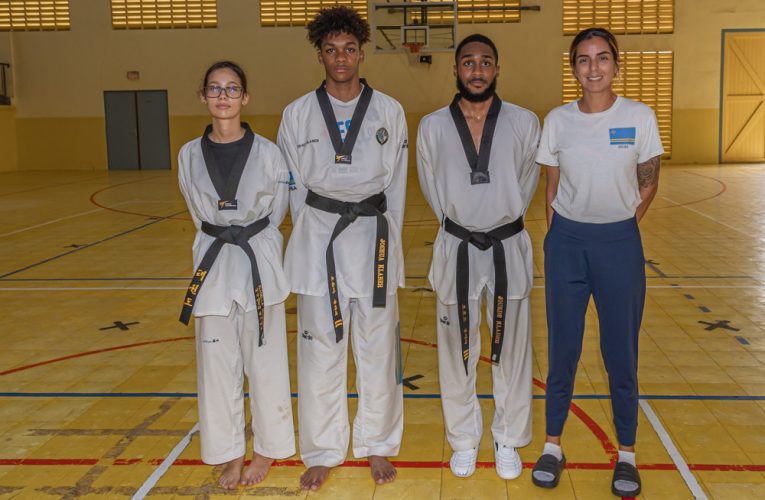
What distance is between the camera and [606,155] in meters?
3.12

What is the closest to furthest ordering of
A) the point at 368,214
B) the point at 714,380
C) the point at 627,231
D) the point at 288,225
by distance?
the point at 627,231 → the point at 368,214 → the point at 714,380 → the point at 288,225

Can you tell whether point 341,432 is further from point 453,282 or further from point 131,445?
point 131,445

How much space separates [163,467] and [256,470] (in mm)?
437

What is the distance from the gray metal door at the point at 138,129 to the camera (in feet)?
67.9

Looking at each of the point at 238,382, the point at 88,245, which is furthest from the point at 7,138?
the point at 238,382

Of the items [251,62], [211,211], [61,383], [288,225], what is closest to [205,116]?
[251,62]

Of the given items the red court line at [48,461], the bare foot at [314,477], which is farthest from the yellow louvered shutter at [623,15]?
the red court line at [48,461]

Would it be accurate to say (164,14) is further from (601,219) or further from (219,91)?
(601,219)

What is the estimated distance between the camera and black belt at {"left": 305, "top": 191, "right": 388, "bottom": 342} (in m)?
3.35

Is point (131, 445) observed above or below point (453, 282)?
below

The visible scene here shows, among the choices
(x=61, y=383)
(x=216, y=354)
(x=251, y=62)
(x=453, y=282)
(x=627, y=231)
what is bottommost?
(x=61, y=383)

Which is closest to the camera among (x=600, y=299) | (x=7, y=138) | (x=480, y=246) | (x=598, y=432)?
(x=600, y=299)

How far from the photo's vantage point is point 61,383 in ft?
15.6

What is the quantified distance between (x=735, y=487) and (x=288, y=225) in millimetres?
8495
